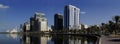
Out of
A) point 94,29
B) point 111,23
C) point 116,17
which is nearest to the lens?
point 116,17

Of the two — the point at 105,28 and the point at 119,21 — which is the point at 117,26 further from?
the point at 105,28

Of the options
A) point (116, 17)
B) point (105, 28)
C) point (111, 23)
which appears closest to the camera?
point (116, 17)

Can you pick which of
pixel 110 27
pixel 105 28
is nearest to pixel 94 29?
pixel 105 28

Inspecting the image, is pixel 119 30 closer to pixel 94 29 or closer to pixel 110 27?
pixel 110 27

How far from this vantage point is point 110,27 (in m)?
118

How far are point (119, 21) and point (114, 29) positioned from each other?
338 centimetres

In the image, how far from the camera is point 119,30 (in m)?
113

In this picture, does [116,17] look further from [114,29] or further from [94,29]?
[94,29]

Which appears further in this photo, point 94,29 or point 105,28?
point 94,29

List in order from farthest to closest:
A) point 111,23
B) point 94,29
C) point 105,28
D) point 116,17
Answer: point 94,29 < point 105,28 < point 111,23 < point 116,17

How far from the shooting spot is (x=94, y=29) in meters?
150

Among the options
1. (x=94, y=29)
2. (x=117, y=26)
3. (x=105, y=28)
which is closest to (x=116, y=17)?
(x=117, y=26)

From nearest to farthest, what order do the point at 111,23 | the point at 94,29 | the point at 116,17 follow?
the point at 116,17 < the point at 111,23 < the point at 94,29

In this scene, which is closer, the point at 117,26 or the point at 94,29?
the point at 117,26
